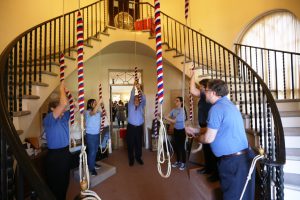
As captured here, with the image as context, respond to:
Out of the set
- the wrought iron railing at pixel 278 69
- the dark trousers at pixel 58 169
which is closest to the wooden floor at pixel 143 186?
the dark trousers at pixel 58 169

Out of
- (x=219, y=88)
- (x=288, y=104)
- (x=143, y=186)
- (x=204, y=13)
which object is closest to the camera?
(x=219, y=88)

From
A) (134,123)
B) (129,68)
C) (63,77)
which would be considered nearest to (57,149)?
(63,77)

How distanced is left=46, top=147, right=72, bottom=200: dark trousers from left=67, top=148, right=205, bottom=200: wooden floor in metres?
0.74

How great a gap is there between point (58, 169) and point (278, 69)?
→ 4214 mm

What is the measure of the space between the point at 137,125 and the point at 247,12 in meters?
3.49

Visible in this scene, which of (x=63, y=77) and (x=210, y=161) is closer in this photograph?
(x=63, y=77)

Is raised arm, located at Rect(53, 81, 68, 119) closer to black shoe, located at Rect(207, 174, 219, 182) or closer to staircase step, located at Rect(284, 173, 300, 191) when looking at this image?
black shoe, located at Rect(207, 174, 219, 182)

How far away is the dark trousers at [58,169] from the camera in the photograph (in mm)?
2203

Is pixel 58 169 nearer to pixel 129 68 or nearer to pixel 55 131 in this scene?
pixel 55 131

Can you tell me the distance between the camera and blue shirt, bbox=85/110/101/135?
3434mm

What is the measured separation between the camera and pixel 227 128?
1.71 meters

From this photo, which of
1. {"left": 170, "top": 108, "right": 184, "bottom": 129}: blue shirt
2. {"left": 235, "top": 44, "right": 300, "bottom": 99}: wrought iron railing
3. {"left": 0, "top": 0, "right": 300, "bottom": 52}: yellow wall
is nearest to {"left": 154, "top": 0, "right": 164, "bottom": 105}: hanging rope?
{"left": 170, "top": 108, "right": 184, "bottom": 129}: blue shirt

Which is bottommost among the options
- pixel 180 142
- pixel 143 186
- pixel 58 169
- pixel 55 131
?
pixel 143 186

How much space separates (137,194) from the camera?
293 cm
